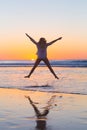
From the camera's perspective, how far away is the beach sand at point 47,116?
301 inches

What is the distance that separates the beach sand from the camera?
7636 mm

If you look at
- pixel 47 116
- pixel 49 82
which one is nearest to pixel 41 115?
pixel 47 116

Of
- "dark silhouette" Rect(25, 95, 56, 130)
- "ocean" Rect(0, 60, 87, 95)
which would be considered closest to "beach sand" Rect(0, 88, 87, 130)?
"dark silhouette" Rect(25, 95, 56, 130)

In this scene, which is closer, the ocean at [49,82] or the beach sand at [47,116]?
the beach sand at [47,116]

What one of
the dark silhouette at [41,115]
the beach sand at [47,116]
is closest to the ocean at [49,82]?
the beach sand at [47,116]

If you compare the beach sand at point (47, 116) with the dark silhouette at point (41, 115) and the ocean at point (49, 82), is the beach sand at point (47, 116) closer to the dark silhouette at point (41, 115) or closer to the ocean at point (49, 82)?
the dark silhouette at point (41, 115)

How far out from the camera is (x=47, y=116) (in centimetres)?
885

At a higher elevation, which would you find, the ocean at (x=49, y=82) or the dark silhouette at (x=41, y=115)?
the dark silhouette at (x=41, y=115)

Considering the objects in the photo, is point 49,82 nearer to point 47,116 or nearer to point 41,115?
point 41,115

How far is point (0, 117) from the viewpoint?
8.55 metres

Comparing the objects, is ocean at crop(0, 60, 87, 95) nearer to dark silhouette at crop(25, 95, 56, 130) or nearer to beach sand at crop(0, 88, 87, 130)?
beach sand at crop(0, 88, 87, 130)

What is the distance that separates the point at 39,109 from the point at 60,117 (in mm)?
1427

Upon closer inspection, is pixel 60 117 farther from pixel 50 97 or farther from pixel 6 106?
pixel 50 97

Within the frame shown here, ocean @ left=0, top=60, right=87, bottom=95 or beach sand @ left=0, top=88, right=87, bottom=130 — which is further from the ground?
beach sand @ left=0, top=88, right=87, bottom=130
